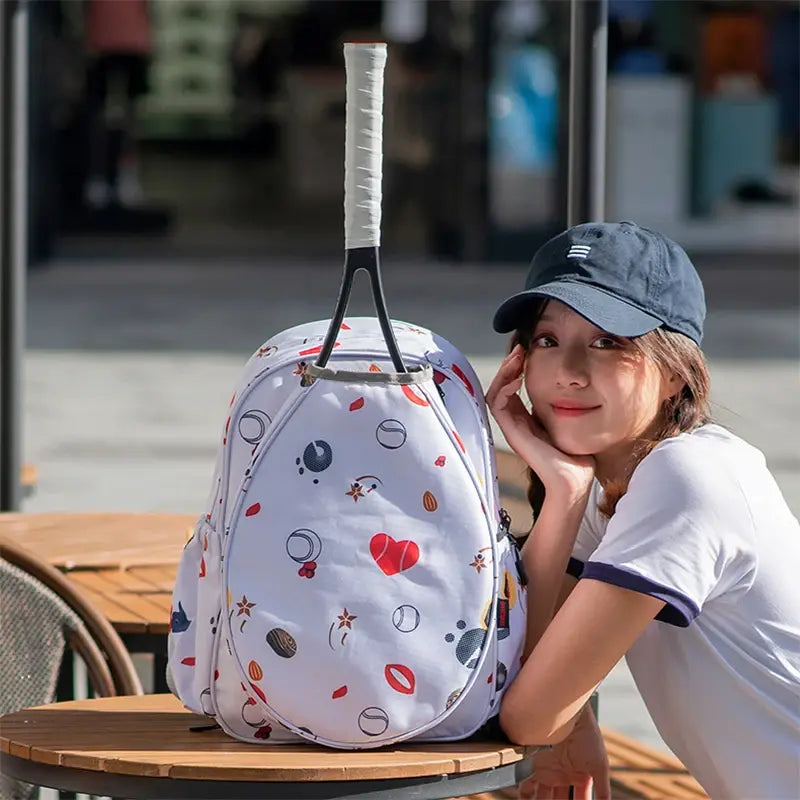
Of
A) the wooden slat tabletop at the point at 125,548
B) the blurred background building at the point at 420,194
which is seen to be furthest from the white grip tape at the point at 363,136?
the blurred background building at the point at 420,194

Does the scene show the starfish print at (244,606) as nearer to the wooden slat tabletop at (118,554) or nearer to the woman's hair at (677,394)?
the woman's hair at (677,394)

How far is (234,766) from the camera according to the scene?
193cm

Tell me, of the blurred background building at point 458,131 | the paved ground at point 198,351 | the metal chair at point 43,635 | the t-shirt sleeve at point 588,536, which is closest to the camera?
the t-shirt sleeve at point 588,536

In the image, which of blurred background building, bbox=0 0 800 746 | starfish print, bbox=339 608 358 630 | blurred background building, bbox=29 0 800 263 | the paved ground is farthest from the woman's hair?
blurred background building, bbox=29 0 800 263

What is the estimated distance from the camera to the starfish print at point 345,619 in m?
1.91

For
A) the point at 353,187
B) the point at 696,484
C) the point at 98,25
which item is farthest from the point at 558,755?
the point at 98,25

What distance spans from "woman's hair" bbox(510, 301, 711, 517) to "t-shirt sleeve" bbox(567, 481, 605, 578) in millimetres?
98

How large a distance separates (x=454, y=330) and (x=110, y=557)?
733cm

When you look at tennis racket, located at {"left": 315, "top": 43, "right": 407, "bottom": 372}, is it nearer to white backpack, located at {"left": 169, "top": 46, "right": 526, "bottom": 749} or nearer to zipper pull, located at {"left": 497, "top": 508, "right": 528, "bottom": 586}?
white backpack, located at {"left": 169, "top": 46, "right": 526, "bottom": 749}

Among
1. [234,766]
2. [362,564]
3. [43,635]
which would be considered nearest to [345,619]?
[362,564]

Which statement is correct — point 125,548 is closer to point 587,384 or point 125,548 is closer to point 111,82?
point 587,384

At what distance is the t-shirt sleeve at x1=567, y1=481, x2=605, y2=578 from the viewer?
2.41 metres

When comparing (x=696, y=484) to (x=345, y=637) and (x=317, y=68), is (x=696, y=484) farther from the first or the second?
(x=317, y=68)

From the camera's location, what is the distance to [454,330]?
10.6 m
